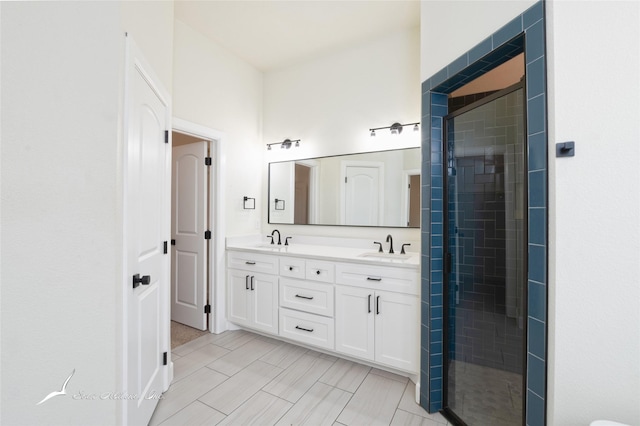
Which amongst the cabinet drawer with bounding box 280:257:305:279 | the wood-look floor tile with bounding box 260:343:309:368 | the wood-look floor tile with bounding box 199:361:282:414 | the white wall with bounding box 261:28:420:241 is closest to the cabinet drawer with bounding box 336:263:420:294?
the cabinet drawer with bounding box 280:257:305:279

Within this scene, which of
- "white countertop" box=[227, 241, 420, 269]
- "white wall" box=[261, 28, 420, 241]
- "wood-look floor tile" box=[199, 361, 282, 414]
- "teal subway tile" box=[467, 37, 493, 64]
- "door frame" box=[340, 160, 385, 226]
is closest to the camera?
"teal subway tile" box=[467, 37, 493, 64]

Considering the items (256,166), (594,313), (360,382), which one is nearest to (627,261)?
(594,313)

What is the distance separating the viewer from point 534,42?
3.63 ft

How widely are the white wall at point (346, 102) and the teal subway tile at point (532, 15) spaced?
147 cm

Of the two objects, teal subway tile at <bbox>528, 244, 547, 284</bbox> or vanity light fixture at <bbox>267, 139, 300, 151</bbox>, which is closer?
teal subway tile at <bbox>528, 244, 547, 284</bbox>

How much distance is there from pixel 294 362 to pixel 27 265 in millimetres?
2055

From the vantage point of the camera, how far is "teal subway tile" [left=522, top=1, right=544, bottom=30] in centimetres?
108

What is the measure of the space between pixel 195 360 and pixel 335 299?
1301 millimetres

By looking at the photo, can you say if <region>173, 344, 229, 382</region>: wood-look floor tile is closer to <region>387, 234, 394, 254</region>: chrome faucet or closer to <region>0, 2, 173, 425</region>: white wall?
<region>0, 2, 173, 425</region>: white wall

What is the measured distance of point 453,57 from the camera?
1.59 meters

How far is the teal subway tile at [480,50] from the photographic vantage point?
1.34 m

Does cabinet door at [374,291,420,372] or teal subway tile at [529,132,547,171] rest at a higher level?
teal subway tile at [529,132,547,171]

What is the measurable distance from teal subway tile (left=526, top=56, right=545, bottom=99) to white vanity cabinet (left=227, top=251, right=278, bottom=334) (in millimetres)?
2209

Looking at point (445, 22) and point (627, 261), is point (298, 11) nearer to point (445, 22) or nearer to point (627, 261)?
point (445, 22)
